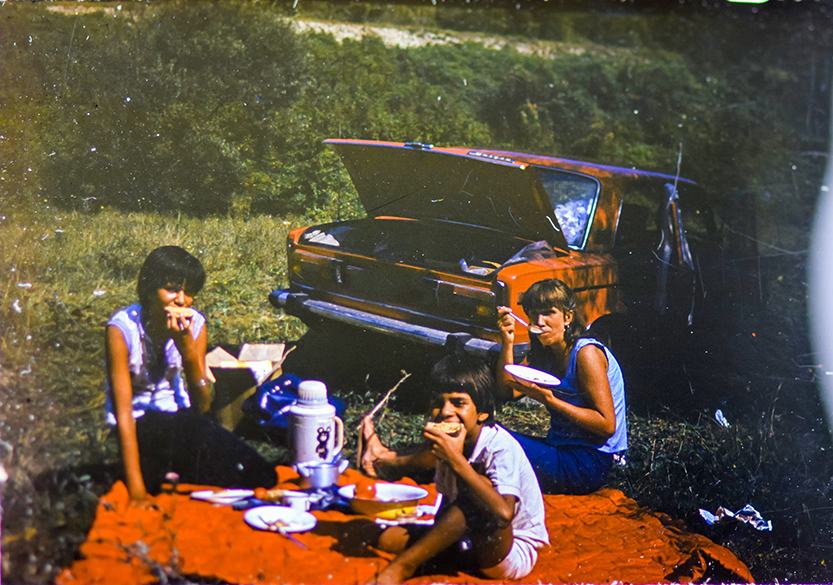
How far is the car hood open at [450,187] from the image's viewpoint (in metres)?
3.09

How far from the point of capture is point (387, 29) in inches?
133

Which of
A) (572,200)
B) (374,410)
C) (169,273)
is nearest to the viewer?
(169,273)

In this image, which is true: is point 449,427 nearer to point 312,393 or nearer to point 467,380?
point 467,380

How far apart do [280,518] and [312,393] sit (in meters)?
0.63

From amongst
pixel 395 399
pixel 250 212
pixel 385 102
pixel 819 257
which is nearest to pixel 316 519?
pixel 395 399

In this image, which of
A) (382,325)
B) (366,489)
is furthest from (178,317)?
(366,489)

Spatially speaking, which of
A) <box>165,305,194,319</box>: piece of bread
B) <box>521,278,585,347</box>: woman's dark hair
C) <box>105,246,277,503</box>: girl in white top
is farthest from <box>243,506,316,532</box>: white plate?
<box>521,278,585,347</box>: woman's dark hair

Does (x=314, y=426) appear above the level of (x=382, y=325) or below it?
below

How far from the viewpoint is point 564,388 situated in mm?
3062

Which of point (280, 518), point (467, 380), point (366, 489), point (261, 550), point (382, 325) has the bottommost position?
point (261, 550)

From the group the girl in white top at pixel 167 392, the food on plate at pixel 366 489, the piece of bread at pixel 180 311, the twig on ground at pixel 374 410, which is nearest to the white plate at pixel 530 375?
the twig on ground at pixel 374 410

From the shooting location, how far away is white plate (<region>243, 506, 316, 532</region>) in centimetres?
274

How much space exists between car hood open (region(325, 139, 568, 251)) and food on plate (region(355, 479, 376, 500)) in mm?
1442

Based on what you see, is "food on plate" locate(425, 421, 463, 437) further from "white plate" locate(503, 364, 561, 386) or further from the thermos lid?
the thermos lid
